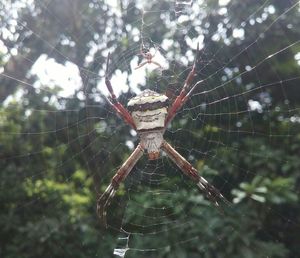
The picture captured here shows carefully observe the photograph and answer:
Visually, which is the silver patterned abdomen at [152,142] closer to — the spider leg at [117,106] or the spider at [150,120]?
the spider at [150,120]

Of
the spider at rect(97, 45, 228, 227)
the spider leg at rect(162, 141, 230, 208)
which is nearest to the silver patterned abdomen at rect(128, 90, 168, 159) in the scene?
the spider at rect(97, 45, 228, 227)

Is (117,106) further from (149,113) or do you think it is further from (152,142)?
(152,142)

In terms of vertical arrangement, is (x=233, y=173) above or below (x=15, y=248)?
above

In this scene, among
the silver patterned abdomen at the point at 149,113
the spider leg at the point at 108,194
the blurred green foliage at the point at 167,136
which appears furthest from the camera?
the blurred green foliage at the point at 167,136

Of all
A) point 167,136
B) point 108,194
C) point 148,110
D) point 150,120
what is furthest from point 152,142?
point 167,136

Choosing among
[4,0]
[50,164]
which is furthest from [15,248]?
[4,0]

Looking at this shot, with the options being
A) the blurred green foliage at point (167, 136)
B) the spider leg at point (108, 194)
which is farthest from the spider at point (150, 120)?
the blurred green foliage at point (167, 136)

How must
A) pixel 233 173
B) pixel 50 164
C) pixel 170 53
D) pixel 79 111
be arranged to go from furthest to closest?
pixel 50 164 → pixel 79 111 → pixel 233 173 → pixel 170 53

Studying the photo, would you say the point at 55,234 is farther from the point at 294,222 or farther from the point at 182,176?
the point at 294,222
